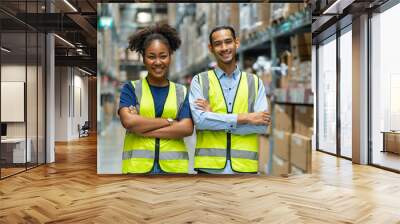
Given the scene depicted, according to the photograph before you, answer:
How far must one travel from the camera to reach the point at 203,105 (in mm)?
3037

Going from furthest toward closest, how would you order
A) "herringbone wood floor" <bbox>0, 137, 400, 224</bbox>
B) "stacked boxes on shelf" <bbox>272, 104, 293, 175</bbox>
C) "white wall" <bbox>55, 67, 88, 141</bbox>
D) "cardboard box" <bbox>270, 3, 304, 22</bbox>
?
1. "white wall" <bbox>55, 67, 88, 141</bbox>
2. "herringbone wood floor" <bbox>0, 137, 400, 224</bbox>
3. "stacked boxes on shelf" <bbox>272, 104, 293, 175</bbox>
4. "cardboard box" <bbox>270, 3, 304, 22</bbox>

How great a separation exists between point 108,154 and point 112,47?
2.75 ft

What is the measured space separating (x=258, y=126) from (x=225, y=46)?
0.61 m

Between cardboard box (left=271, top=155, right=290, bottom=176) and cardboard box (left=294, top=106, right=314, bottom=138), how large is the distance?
296 millimetres

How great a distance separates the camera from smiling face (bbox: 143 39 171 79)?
121 inches

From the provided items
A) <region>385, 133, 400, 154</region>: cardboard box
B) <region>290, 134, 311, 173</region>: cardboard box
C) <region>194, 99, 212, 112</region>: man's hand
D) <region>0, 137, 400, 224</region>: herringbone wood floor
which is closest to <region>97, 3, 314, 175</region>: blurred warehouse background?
<region>290, 134, 311, 173</region>: cardboard box

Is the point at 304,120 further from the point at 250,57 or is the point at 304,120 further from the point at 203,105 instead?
the point at 203,105

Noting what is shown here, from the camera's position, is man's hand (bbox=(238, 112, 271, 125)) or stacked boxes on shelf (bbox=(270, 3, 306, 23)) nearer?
stacked boxes on shelf (bbox=(270, 3, 306, 23))

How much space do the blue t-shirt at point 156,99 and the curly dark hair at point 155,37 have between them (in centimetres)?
27

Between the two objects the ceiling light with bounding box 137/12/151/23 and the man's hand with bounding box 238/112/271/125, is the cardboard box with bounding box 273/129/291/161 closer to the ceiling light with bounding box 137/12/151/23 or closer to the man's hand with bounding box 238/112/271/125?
the man's hand with bounding box 238/112/271/125

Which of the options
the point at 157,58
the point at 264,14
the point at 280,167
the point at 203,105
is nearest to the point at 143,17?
the point at 157,58

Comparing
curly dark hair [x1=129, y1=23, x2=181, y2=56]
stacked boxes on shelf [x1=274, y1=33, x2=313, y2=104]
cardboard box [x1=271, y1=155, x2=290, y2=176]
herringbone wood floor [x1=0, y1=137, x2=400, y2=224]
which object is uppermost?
curly dark hair [x1=129, y1=23, x2=181, y2=56]

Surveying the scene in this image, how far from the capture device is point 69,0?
21.9 feet

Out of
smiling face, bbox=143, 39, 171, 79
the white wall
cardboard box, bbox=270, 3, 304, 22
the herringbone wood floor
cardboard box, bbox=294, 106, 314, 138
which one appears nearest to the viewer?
cardboard box, bbox=270, 3, 304, 22
